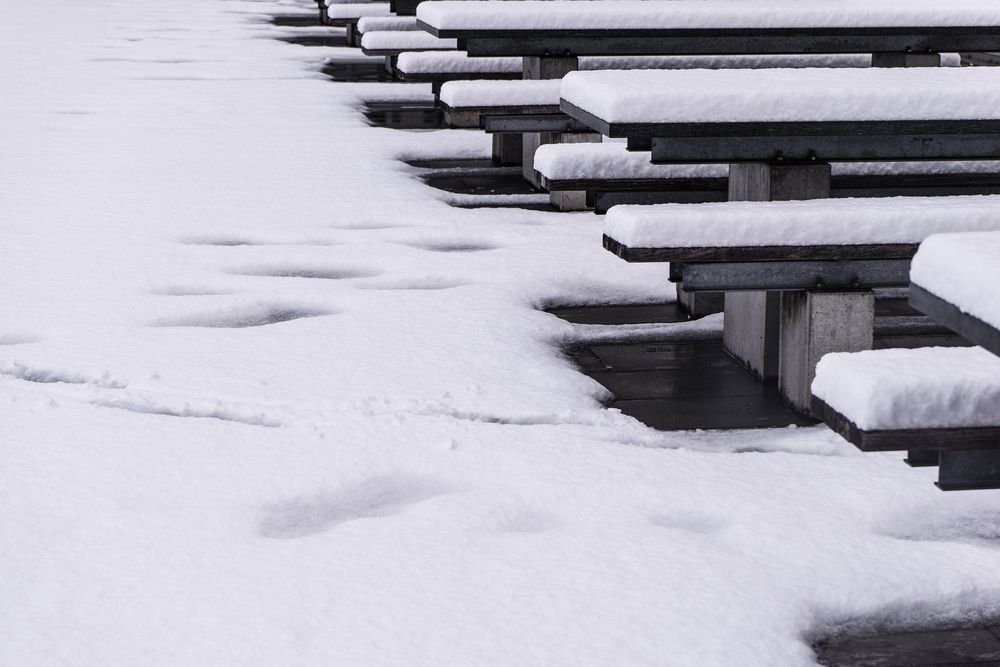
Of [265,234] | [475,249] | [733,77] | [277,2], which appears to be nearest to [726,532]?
[733,77]

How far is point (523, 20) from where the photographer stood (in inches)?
256

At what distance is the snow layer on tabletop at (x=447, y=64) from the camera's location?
26.3 ft

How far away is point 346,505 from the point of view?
3232 millimetres

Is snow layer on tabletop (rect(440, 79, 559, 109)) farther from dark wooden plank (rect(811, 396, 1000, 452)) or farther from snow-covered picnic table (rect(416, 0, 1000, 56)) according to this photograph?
dark wooden plank (rect(811, 396, 1000, 452))

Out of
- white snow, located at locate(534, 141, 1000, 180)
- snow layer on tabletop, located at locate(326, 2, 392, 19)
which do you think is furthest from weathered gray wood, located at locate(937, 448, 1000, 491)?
snow layer on tabletop, located at locate(326, 2, 392, 19)

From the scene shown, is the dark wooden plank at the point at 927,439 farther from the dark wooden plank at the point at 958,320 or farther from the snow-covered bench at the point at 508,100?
the snow-covered bench at the point at 508,100

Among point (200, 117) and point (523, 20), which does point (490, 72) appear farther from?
point (200, 117)

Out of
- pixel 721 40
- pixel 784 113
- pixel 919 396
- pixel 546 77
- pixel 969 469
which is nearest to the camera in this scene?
pixel 919 396

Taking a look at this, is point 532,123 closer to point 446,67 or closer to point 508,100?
point 508,100

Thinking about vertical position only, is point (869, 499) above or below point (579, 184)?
below

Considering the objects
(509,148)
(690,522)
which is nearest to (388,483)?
(690,522)

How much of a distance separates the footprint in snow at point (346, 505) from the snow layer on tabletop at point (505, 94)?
364 centimetres

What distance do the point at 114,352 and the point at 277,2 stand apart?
→ 64.9ft

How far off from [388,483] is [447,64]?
200 inches
